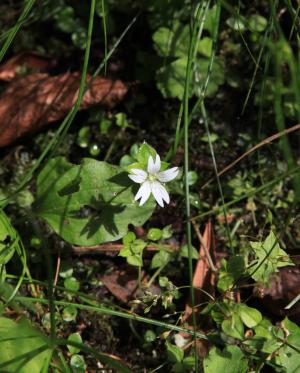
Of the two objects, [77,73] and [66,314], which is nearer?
[66,314]

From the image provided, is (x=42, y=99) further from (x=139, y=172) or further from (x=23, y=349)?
(x=23, y=349)

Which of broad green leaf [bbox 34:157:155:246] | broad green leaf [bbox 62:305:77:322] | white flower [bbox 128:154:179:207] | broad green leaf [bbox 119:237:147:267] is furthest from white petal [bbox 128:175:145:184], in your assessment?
broad green leaf [bbox 62:305:77:322]

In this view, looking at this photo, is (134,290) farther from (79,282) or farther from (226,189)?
(226,189)

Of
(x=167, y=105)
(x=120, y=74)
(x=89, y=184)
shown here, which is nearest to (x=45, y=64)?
(x=120, y=74)

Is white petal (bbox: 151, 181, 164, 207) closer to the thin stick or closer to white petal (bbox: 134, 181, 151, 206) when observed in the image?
white petal (bbox: 134, 181, 151, 206)

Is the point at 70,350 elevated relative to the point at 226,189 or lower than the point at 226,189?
lower

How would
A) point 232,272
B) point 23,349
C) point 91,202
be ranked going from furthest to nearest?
point 91,202 < point 232,272 < point 23,349

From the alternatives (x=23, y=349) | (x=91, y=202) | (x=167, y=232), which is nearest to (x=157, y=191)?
(x=91, y=202)
